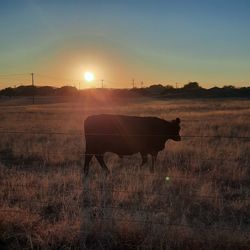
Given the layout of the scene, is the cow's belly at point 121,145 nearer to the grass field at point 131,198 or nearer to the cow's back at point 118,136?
the cow's back at point 118,136

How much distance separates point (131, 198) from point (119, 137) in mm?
3908

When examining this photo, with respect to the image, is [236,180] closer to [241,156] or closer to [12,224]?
[241,156]

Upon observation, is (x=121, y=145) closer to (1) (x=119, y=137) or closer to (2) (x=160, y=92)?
(1) (x=119, y=137)

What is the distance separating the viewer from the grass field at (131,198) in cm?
624

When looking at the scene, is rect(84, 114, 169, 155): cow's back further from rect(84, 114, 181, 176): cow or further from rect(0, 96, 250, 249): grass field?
rect(0, 96, 250, 249): grass field

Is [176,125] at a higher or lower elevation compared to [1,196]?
higher

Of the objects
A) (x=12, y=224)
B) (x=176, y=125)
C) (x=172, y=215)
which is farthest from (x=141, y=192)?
(x=176, y=125)

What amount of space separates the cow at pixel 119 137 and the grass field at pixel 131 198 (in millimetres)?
426

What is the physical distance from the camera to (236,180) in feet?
35.7

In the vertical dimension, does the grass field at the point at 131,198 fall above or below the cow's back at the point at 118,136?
below

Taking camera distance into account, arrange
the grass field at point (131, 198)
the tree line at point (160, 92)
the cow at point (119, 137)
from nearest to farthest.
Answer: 1. the grass field at point (131, 198)
2. the cow at point (119, 137)
3. the tree line at point (160, 92)

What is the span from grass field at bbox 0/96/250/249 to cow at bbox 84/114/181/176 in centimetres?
43

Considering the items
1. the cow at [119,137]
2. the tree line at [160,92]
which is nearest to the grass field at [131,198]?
the cow at [119,137]

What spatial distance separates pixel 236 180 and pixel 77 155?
5.56m
